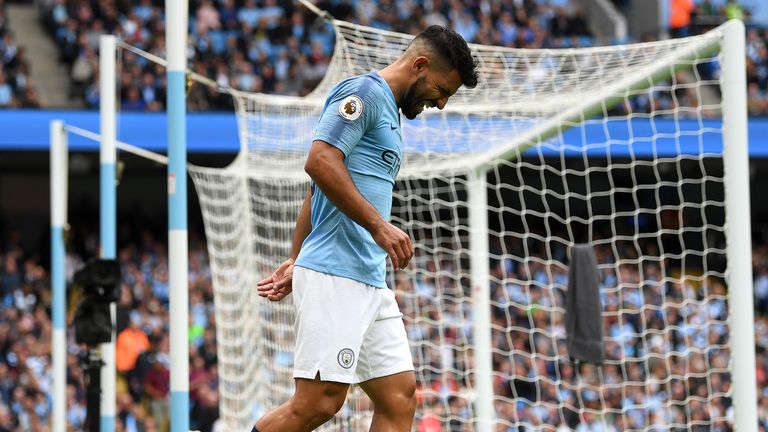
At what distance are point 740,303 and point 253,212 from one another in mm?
4669

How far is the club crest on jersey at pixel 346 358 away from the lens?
12.9ft

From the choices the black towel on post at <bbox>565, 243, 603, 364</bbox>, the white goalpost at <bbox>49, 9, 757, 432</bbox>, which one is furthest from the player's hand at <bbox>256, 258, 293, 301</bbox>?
the black towel on post at <bbox>565, 243, 603, 364</bbox>

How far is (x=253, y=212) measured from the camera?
9594mm

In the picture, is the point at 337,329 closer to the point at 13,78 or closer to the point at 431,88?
the point at 431,88

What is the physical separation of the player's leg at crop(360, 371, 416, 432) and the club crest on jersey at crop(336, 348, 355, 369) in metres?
0.17

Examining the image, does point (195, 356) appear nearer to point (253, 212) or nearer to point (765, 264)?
point (253, 212)

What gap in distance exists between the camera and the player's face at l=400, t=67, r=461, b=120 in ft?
13.4

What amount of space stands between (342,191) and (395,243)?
0.23 meters

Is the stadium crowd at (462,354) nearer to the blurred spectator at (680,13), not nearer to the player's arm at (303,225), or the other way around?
the blurred spectator at (680,13)

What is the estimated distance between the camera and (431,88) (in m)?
4.09

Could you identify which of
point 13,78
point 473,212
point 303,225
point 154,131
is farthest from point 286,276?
point 13,78

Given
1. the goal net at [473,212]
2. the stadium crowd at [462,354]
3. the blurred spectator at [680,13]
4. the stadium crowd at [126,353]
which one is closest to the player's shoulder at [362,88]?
the goal net at [473,212]

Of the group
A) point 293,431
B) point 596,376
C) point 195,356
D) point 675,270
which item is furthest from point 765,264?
point 293,431

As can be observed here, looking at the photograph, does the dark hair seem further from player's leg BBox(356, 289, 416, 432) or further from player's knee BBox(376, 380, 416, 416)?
player's knee BBox(376, 380, 416, 416)
